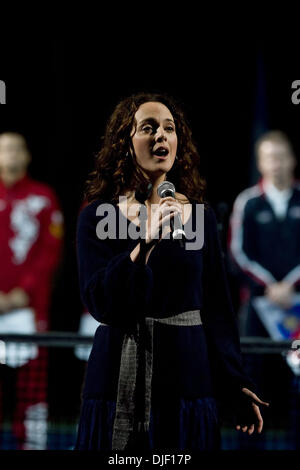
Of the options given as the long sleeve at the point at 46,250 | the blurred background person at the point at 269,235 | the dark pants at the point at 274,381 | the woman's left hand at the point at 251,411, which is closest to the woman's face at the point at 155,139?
the woman's left hand at the point at 251,411

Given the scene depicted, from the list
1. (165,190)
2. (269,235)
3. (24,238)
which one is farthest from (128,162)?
(24,238)

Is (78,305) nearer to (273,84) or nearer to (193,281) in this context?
(273,84)

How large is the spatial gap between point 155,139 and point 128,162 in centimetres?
15

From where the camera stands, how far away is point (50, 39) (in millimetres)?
5723

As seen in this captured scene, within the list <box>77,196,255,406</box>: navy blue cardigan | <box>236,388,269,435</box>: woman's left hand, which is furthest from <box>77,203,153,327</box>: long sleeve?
<box>236,388,269,435</box>: woman's left hand

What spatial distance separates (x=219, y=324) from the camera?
231 centimetres

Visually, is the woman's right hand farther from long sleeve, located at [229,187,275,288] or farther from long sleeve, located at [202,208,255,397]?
long sleeve, located at [229,187,275,288]

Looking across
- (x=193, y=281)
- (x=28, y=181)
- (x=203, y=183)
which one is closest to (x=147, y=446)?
(x=193, y=281)

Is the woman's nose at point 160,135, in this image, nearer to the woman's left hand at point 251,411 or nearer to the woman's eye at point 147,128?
the woman's eye at point 147,128

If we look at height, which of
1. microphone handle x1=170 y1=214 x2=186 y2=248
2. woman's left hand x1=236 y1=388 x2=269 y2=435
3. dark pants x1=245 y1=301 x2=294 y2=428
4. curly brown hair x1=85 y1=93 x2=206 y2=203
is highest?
curly brown hair x1=85 y1=93 x2=206 y2=203

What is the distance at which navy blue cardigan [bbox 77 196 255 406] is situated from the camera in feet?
6.77

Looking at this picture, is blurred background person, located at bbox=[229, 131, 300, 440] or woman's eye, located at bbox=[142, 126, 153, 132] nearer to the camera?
woman's eye, located at bbox=[142, 126, 153, 132]

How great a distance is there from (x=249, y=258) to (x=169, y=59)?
152 cm

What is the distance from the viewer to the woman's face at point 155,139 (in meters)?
2.22
